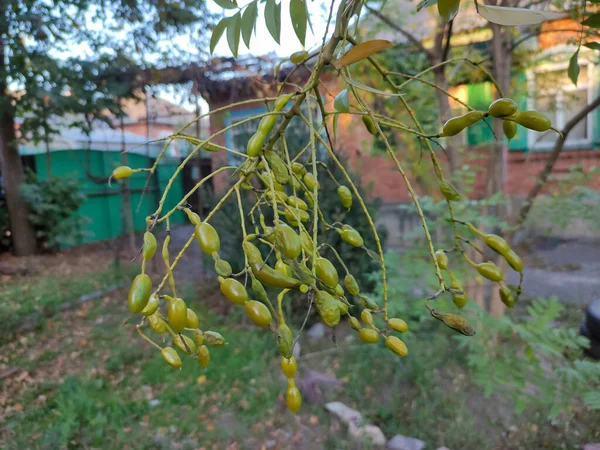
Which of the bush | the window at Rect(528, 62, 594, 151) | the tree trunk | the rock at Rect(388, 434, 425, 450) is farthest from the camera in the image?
the bush

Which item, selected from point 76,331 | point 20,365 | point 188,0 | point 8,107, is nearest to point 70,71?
point 8,107

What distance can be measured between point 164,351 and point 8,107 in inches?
233

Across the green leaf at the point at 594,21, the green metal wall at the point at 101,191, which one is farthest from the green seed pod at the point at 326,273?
the green metal wall at the point at 101,191

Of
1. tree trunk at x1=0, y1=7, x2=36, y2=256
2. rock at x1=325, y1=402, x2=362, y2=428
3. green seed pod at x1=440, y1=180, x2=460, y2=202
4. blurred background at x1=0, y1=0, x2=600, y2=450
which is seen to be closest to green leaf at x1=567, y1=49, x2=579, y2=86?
blurred background at x1=0, y1=0, x2=600, y2=450

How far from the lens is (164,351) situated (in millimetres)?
Result: 668

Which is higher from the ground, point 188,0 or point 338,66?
point 188,0

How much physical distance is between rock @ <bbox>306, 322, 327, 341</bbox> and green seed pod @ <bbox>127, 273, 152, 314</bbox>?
11.2 ft

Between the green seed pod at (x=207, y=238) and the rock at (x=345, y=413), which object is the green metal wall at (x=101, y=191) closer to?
the rock at (x=345, y=413)

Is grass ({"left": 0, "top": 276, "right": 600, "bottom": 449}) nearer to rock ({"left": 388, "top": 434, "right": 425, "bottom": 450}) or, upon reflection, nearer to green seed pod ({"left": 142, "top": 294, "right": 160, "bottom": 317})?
rock ({"left": 388, "top": 434, "right": 425, "bottom": 450})

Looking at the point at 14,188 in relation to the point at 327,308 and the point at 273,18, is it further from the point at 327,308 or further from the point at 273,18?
the point at 327,308

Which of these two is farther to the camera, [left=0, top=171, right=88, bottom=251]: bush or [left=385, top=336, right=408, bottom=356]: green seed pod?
[left=0, top=171, right=88, bottom=251]: bush

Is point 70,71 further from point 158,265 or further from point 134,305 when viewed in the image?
point 134,305

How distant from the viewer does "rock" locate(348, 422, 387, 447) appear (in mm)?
2334

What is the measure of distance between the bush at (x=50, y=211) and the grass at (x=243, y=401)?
10.6ft
